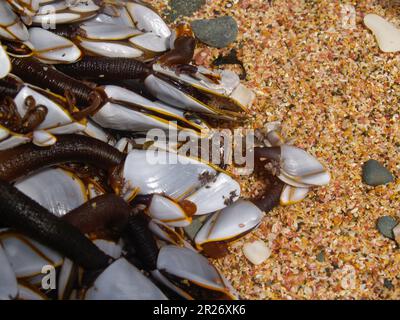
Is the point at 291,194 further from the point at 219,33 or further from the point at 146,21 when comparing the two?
the point at 146,21

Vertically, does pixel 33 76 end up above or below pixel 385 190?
above

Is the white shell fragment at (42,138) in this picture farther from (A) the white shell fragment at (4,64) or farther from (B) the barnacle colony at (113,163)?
(A) the white shell fragment at (4,64)

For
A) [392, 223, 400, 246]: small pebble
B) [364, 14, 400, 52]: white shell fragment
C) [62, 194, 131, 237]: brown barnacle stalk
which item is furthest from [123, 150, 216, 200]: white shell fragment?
[364, 14, 400, 52]: white shell fragment

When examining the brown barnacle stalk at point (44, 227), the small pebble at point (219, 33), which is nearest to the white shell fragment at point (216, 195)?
the brown barnacle stalk at point (44, 227)

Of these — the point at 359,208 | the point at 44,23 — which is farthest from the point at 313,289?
the point at 44,23

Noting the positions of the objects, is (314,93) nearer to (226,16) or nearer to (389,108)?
(389,108)

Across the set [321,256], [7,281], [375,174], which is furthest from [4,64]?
[375,174]
